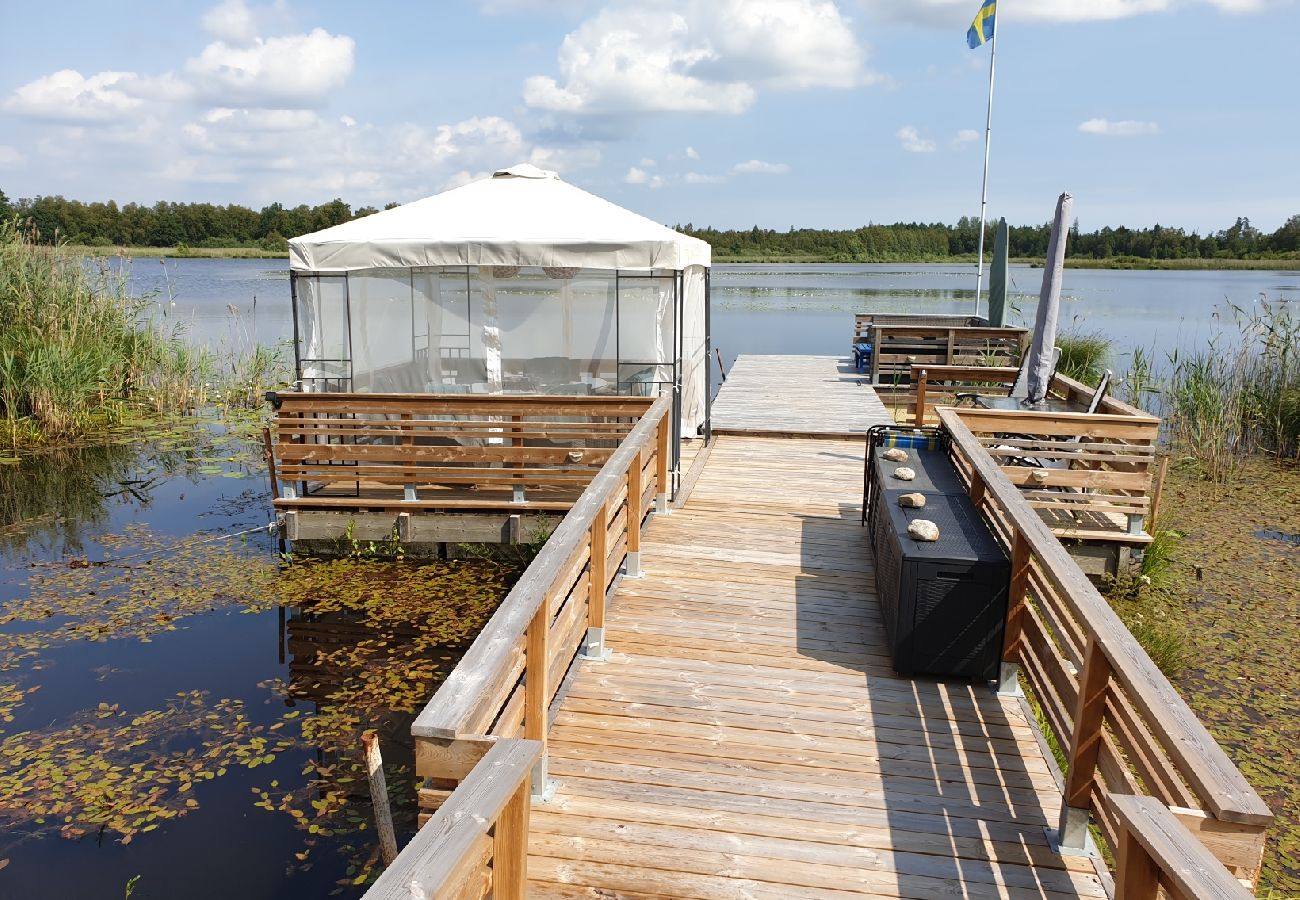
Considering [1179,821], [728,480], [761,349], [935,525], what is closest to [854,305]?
[761,349]

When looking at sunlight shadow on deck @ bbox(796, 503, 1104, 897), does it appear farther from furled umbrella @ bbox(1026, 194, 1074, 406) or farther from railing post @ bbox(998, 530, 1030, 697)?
furled umbrella @ bbox(1026, 194, 1074, 406)

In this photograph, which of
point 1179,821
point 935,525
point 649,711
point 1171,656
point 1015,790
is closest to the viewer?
point 1179,821

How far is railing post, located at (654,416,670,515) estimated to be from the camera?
7031 millimetres

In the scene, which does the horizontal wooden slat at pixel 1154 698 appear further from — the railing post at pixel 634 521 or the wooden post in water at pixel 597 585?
the railing post at pixel 634 521

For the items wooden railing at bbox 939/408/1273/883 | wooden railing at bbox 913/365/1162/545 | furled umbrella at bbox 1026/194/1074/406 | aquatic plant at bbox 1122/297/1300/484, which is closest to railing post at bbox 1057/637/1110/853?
wooden railing at bbox 939/408/1273/883

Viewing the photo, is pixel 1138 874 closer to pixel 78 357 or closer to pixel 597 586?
pixel 597 586

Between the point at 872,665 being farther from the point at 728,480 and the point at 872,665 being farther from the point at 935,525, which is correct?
the point at 728,480

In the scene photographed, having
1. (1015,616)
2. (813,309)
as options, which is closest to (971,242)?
(813,309)

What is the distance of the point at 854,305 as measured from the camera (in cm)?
4000

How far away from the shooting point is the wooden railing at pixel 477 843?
1.82 metres

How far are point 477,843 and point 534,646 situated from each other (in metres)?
1.26

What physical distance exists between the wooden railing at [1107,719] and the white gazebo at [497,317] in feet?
→ 16.9

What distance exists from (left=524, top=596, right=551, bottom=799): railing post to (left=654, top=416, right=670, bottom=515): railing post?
3679 millimetres

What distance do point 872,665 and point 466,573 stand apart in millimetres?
4393
